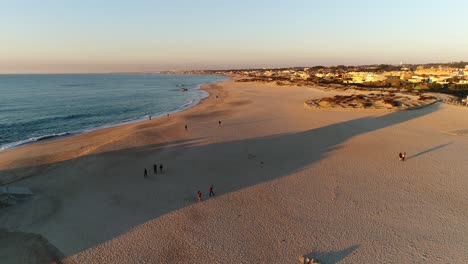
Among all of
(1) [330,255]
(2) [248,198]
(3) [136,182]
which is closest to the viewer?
(1) [330,255]

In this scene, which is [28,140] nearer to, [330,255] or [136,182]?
[136,182]

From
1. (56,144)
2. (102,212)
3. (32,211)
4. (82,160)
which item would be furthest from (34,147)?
(102,212)

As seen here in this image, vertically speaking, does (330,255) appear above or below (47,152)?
below

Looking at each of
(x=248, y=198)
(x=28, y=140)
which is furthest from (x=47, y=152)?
(x=248, y=198)

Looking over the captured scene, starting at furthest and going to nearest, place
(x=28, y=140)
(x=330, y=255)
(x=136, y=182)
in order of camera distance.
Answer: (x=28, y=140)
(x=136, y=182)
(x=330, y=255)

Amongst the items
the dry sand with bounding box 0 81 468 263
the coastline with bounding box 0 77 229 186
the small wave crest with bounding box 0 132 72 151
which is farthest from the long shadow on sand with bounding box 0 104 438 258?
the small wave crest with bounding box 0 132 72 151

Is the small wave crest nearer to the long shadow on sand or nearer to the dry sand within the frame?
the dry sand
